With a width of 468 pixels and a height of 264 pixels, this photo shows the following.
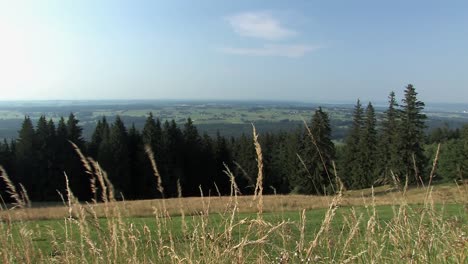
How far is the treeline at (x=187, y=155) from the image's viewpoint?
47.9m

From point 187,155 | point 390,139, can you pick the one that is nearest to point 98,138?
point 187,155

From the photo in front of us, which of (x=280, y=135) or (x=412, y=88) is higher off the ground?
(x=412, y=88)

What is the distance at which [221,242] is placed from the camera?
225cm

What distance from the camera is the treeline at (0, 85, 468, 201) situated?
4791 centimetres

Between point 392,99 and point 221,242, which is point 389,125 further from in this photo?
point 221,242

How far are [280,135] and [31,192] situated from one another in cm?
4640

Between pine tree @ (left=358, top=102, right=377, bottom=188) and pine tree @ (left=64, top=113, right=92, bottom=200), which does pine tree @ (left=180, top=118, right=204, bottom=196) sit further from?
pine tree @ (left=358, top=102, right=377, bottom=188)

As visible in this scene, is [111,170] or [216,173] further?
[216,173]

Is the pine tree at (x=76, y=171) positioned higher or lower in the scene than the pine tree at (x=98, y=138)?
lower

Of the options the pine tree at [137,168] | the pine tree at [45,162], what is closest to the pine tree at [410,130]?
the pine tree at [137,168]

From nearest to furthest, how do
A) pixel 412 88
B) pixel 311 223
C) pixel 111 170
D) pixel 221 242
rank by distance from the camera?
pixel 221 242 → pixel 311 223 → pixel 412 88 → pixel 111 170

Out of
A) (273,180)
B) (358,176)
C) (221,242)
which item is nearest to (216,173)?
(273,180)

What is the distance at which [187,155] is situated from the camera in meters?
59.8

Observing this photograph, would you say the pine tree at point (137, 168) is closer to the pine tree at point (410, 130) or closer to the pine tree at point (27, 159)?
the pine tree at point (27, 159)
